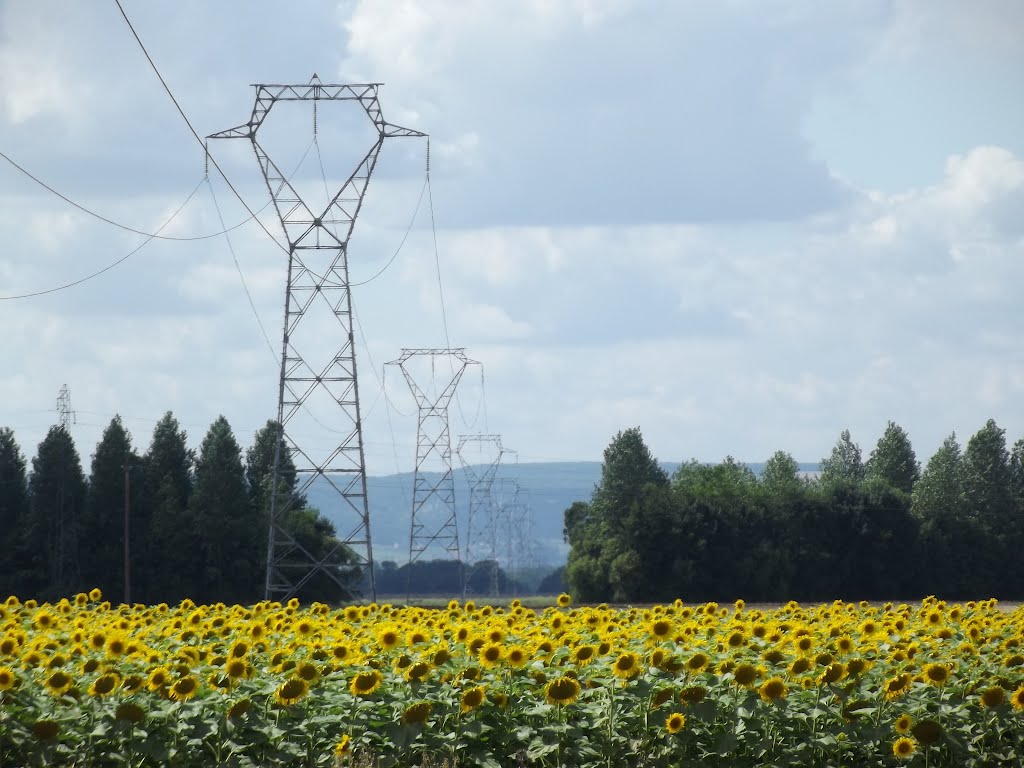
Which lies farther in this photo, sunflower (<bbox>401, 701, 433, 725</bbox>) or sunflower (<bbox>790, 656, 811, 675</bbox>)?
sunflower (<bbox>790, 656, 811, 675</bbox>)

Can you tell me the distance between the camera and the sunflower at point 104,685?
472 inches

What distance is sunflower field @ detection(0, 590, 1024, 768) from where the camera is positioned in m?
12.0

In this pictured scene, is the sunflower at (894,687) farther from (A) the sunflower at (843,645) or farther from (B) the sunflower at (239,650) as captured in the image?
(B) the sunflower at (239,650)

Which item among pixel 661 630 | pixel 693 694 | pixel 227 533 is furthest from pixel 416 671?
pixel 227 533

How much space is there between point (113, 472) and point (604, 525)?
101 feet

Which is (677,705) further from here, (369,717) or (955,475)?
(955,475)

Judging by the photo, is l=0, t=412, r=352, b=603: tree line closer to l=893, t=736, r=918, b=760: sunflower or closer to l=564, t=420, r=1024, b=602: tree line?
l=564, t=420, r=1024, b=602: tree line

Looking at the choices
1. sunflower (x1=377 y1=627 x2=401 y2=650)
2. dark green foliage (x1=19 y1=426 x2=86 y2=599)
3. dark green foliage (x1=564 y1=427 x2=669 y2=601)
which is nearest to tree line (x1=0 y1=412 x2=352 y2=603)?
dark green foliage (x1=19 y1=426 x2=86 y2=599)

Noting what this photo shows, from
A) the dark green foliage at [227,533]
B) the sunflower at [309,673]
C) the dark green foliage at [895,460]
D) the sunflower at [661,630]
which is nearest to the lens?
the sunflower at [309,673]

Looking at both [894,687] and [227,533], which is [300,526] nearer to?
[227,533]

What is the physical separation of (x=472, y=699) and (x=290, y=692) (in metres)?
1.43

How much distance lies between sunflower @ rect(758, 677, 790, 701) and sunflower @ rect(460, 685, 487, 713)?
7.37 ft

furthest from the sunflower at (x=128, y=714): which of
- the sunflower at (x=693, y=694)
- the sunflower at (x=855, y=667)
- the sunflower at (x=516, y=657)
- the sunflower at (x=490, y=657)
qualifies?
the sunflower at (x=855, y=667)

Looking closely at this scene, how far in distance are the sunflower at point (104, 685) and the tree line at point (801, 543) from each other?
77279 mm
